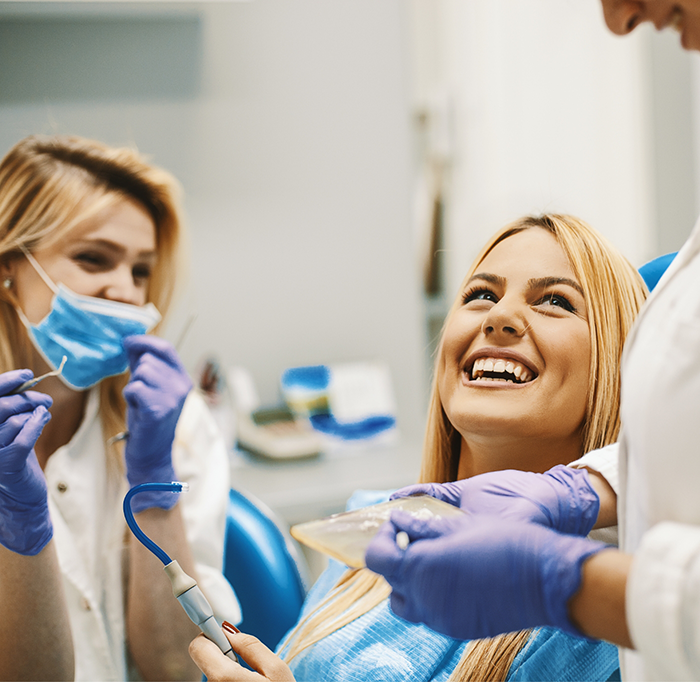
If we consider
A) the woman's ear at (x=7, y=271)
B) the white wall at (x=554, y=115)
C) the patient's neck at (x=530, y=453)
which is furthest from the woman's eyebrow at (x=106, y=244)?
the white wall at (x=554, y=115)

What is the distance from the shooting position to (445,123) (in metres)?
3.05

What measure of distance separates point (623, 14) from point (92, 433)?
3.38 ft

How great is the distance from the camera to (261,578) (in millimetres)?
1237

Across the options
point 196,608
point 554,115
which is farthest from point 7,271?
point 554,115

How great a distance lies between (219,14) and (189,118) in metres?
0.41

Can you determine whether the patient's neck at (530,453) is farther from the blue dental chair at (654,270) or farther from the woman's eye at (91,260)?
the woman's eye at (91,260)

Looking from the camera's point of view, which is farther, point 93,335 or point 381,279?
point 381,279

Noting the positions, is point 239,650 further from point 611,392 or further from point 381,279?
point 381,279

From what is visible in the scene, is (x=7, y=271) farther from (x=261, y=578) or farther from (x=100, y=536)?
(x=261, y=578)

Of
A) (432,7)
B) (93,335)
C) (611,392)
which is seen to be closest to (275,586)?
(93,335)

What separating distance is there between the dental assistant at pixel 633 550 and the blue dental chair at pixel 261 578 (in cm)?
67

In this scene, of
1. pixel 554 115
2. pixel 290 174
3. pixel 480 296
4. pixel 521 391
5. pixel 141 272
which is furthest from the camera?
pixel 554 115

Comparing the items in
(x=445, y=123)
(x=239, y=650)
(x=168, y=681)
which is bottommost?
(x=168, y=681)

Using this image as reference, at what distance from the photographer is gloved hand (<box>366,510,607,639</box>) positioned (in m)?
0.54
